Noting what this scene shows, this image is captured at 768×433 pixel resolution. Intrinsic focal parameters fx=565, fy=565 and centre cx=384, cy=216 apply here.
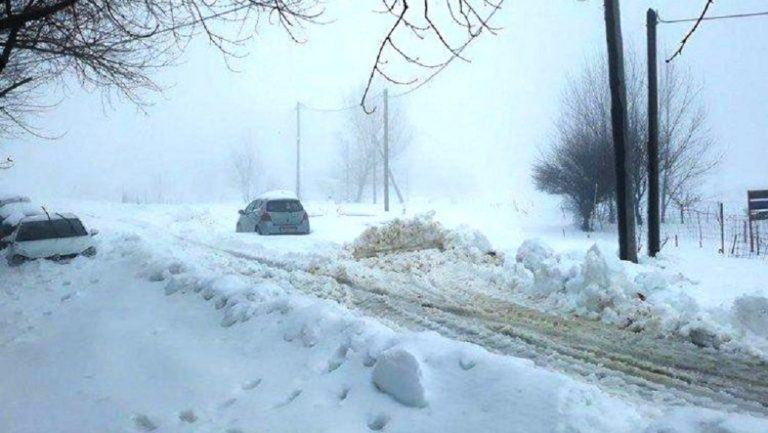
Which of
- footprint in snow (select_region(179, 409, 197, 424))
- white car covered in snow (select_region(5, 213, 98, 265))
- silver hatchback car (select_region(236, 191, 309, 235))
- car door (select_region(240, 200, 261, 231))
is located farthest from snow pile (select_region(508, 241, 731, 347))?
car door (select_region(240, 200, 261, 231))

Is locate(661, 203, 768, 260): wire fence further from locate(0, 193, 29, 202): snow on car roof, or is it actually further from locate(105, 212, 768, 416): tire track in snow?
locate(0, 193, 29, 202): snow on car roof

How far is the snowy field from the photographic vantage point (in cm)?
380

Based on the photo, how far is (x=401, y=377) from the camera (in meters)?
3.98

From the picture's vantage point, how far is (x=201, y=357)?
554 cm

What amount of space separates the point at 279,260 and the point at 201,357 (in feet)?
23.3

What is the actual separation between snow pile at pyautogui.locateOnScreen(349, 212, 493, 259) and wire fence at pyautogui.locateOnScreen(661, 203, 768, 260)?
18.7ft

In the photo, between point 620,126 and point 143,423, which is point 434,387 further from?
point 620,126

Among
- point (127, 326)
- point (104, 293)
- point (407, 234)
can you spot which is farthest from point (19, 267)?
point (407, 234)

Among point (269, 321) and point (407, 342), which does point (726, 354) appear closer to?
point (407, 342)

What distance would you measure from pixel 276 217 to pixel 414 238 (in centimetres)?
683

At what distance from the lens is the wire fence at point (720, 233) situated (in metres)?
15.4

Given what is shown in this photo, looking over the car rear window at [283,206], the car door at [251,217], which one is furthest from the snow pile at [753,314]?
the car door at [251,217]

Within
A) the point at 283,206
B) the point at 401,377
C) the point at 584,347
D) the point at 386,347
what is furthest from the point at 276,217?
the point at 401,377

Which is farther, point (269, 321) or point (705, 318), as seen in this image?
point (705, 318)
